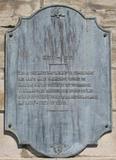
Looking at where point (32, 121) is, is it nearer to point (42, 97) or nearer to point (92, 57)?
point (42, 97)

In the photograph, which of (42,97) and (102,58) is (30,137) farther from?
(102,58)

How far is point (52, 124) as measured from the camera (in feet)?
26.6

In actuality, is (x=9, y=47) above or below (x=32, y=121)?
above

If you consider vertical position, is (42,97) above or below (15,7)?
below

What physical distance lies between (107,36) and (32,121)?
979mm

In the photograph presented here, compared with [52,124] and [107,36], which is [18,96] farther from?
[107,36]

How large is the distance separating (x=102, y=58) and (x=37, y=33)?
0.60 meters

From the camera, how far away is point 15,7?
8250 mm

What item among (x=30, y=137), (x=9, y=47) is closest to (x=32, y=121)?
(x=30, y=137)

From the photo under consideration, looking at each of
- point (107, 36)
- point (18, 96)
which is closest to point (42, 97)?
point (18, 96)

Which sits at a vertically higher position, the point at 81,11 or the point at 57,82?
the point at 81,11

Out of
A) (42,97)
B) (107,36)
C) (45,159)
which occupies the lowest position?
(45,159)

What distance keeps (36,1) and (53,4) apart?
0.15 meters

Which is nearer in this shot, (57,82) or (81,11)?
(57,82)
